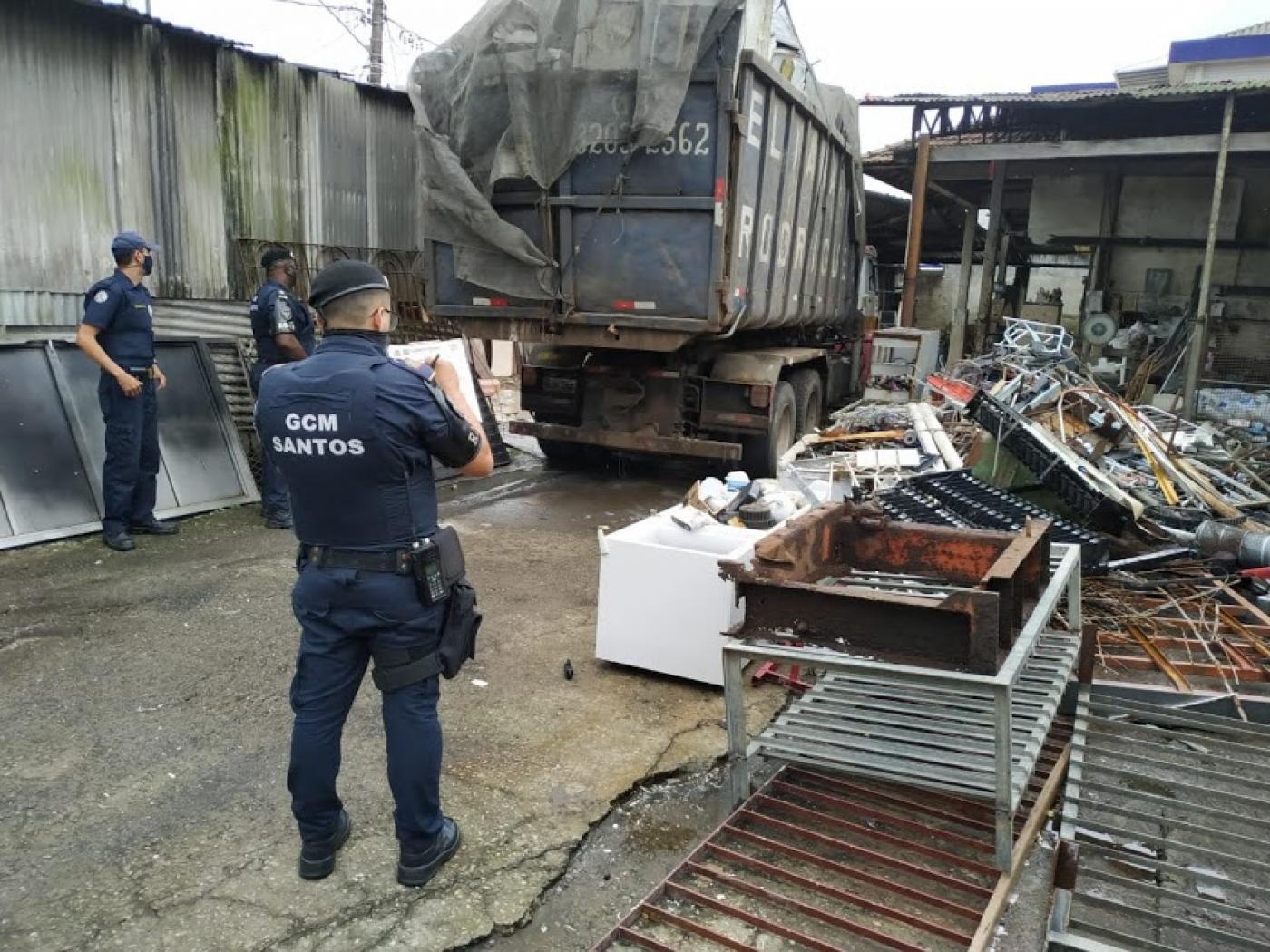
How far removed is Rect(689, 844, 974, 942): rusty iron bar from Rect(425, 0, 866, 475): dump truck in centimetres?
390

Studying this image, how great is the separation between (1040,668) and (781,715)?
3.25 feet

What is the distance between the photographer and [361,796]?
9.49 feet

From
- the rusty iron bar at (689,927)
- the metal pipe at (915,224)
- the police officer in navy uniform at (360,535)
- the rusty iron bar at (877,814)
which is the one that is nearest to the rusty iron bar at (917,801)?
the rusty iron bar at (877,814)

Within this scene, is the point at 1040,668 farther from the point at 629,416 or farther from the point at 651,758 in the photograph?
the point at 629,416

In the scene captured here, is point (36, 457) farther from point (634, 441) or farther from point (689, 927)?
point (689, 927)

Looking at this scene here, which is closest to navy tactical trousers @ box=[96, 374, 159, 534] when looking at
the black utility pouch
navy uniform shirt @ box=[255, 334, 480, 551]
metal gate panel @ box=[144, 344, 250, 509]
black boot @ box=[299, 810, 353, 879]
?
metal gate panel @ box=[144, 344, 250, 509]

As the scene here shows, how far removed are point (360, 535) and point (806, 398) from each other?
6.42 metres

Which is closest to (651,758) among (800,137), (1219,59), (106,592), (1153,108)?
(106,592)

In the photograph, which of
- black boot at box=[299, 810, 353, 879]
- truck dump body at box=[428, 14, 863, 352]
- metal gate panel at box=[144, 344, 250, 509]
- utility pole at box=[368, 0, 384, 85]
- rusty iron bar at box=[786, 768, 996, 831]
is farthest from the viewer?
utility pole at box=[368, 0, 384, 85]

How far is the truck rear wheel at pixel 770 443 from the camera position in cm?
698

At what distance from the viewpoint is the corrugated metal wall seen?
21.0 feet

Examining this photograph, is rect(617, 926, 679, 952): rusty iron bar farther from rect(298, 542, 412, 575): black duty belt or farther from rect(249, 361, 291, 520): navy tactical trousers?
rect(249, 361, 291, 520): navy tactical trousers

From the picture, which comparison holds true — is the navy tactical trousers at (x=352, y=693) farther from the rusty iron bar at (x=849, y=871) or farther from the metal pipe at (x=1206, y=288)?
the metal pipe at (x=1206, y=288)

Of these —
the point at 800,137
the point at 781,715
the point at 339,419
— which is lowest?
the point at 781,715
